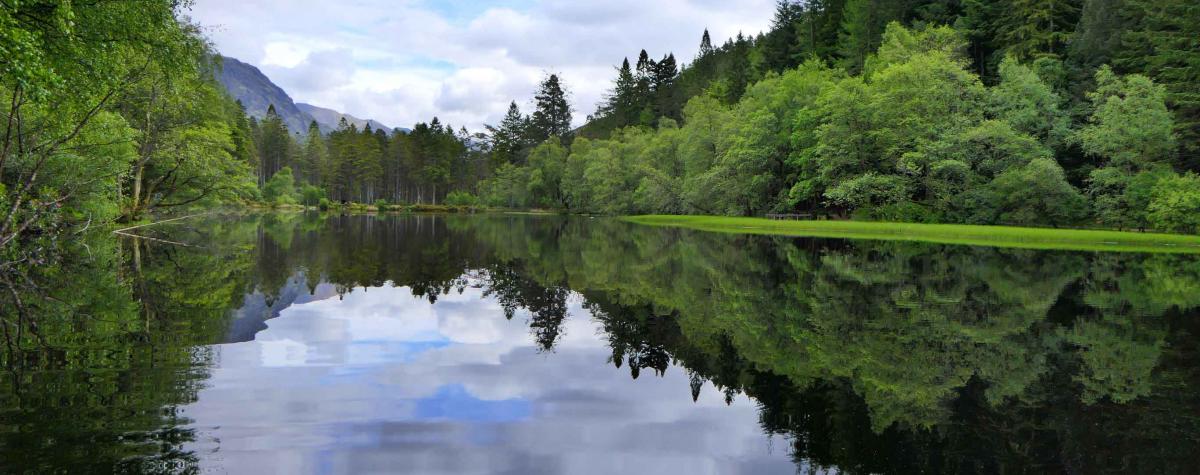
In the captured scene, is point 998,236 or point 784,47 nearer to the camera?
point 998,236

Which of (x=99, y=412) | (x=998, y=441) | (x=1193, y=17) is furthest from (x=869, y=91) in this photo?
(x=99, y=412)

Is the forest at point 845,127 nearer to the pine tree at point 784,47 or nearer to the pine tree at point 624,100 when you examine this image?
the pine tree at point 784,47

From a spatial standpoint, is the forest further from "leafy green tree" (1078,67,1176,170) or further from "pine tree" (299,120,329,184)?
"pine tree" (299,120,329,184)

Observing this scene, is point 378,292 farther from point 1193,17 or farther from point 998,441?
point 1193,17

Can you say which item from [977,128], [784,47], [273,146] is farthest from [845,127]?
[273,146]

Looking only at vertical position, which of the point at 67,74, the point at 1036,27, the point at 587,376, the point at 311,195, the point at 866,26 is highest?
→ the point at 866,26

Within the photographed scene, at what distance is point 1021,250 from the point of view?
2977 centimetres

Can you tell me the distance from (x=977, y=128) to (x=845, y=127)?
9.33 m

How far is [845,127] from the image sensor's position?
164 ft

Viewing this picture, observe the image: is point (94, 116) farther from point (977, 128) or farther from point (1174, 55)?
point (1174, 55)

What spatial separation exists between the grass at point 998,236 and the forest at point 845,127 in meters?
4.56

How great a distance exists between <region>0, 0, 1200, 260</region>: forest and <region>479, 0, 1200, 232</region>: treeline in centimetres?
19

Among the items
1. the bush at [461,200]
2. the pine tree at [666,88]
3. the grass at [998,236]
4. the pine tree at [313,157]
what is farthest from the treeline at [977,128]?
the pine tree at [313,157]

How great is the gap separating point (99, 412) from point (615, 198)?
259ft
